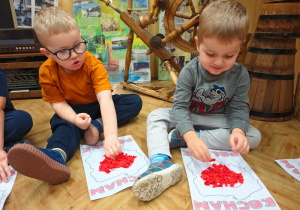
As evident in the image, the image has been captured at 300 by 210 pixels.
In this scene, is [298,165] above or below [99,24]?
below

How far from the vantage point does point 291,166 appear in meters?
0.73

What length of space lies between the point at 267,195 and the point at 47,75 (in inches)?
35.0

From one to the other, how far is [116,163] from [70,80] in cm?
40

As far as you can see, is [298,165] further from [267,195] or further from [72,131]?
[72,131]

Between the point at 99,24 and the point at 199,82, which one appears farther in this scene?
the point at 99,24

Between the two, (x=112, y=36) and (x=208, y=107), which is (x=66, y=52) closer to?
(x=208, y=107)

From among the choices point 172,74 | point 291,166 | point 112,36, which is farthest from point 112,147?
point 112,36

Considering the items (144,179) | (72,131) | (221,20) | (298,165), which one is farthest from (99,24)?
(298,165)

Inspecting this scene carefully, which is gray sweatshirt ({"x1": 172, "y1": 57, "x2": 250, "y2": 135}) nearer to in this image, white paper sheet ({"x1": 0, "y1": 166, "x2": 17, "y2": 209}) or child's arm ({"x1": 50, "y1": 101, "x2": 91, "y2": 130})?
child's arm ({"x1": 50, "y1": 101, "x2": 91, "y2": 130})

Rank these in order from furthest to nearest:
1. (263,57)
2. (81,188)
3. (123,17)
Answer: (123,17), (263,57), (81,188)

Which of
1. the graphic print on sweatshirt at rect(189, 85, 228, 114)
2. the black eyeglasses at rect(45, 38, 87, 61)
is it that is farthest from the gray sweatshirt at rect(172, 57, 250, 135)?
the black eyeglasses at rect(45, 38, 87, 61)

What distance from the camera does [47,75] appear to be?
0.82m

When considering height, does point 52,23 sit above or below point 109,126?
above

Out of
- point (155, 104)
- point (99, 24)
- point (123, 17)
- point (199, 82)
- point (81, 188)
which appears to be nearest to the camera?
point (81, 188)
